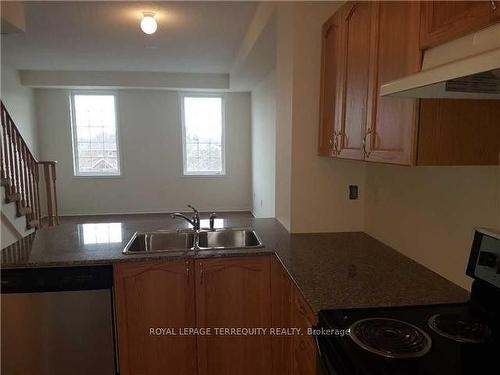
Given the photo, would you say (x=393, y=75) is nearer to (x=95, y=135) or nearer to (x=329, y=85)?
(x=329, y=85)

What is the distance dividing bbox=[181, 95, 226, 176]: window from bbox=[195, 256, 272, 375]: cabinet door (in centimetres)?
537

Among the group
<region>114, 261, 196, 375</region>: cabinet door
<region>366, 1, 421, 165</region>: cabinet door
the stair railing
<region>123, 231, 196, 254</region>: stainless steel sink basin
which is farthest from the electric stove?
the stair railing

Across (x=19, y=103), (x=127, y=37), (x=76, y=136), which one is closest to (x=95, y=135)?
(x=76, y=136)

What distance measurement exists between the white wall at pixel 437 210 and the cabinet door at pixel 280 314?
2.25 feet

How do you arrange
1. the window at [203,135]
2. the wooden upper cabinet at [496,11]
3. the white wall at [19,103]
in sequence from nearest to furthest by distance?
1. the wooden upper cabinet at [496,11]
2. the white wall at [19,103]
3. the window at [203,135]

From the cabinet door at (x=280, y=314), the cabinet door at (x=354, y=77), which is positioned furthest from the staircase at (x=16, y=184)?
the cabinet door at (x=354, y=77)

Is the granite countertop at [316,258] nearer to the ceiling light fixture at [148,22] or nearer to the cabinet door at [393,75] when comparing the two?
the cabinet door at [393,75]

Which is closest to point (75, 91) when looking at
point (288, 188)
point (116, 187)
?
point (116, 187)

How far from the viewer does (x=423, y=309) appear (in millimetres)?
1313

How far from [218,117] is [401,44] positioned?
6.05 meters

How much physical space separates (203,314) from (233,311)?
172 millimetres

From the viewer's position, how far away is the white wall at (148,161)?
6.75 m

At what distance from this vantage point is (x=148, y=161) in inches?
277

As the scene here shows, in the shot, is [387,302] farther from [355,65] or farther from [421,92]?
[355,65]
